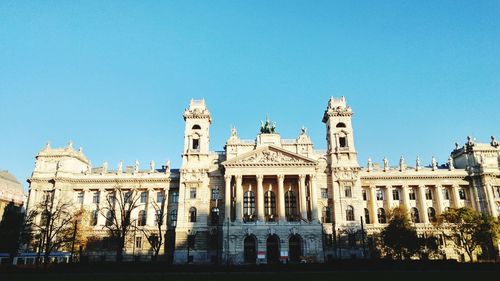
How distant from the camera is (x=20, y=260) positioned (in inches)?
2438

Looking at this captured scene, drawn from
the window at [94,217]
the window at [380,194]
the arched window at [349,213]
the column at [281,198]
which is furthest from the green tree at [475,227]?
the window at [94,217]

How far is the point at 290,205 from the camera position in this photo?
229 ft

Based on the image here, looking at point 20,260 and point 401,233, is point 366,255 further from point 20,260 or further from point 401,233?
point 20,260

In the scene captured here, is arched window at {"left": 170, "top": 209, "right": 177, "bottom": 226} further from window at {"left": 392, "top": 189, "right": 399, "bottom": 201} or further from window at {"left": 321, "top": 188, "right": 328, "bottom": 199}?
window at {"left": 392, "top": 189, "right": 399, "bottom": 201}

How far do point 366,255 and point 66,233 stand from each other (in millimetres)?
53696

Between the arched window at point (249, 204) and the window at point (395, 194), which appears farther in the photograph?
the window at point (395, 194)

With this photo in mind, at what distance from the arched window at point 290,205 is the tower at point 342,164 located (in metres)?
7.32

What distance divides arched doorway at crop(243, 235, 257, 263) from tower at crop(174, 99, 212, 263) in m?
7.56

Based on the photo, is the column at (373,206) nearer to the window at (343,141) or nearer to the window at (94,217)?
the window at (343,141)

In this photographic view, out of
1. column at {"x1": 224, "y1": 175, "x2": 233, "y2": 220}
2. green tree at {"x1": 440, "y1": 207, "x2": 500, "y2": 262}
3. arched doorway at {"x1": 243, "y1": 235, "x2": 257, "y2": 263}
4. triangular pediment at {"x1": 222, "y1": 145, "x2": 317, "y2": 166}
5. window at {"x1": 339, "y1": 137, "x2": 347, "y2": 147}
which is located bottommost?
arched doorway at {"x1": 243, "y1": 235, "x2": 257, "y2": 263}

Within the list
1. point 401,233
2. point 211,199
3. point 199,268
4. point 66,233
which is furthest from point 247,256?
point 66,233

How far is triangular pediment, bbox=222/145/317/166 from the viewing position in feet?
220

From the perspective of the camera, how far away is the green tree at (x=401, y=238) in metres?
56.7

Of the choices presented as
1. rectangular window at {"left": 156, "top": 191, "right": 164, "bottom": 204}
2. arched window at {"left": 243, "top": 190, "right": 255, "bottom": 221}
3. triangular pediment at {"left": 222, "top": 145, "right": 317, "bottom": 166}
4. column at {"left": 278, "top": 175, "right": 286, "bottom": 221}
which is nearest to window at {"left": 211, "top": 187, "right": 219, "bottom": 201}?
arched window at {"left": 243, "top": 190, "right": 255, "bottom": 221}
